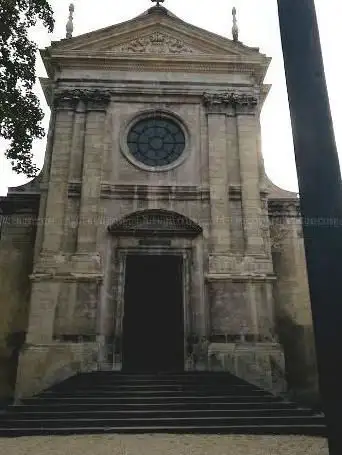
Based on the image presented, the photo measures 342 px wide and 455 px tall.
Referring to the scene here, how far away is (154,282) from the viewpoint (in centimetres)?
1371

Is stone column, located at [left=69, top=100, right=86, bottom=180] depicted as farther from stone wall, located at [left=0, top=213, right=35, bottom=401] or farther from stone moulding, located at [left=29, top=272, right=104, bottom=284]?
stone moulding, located at [left=29, top=272, right=104, bottom=284]

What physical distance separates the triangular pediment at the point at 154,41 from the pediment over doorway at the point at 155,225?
628 centimetres

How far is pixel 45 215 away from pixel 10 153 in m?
2.54

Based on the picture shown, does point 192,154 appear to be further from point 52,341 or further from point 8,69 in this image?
point 52,341

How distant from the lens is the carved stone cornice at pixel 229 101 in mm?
15070

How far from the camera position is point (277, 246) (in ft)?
46.1

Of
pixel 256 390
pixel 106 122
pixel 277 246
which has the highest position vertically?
pixel 106 122

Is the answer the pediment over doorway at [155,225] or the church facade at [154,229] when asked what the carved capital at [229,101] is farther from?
the pediment over doorway at [155,225]

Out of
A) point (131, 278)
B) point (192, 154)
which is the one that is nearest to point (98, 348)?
point (131, 278)

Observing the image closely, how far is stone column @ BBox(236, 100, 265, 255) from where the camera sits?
44.1 ft

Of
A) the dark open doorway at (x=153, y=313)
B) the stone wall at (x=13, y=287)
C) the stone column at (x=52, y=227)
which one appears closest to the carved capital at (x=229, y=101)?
the stone column at (x=52, y=227)

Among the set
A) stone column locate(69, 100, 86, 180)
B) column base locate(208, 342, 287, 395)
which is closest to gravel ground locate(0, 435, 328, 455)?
column base locate(208, 342, 287, 395)

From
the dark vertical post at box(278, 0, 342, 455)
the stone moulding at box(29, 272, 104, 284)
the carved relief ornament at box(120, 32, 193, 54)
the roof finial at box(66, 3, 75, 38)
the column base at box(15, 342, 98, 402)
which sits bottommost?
the column base at box(15, 342, 98, 402)

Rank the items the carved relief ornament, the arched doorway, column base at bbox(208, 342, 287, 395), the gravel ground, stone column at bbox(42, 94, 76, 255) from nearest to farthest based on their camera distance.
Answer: the gravel ground → column base at bbox(208, 342, 287, 395) → the arched doorway → stone column at bbox(42, 94, 76, 255) → the carved relief ornament
